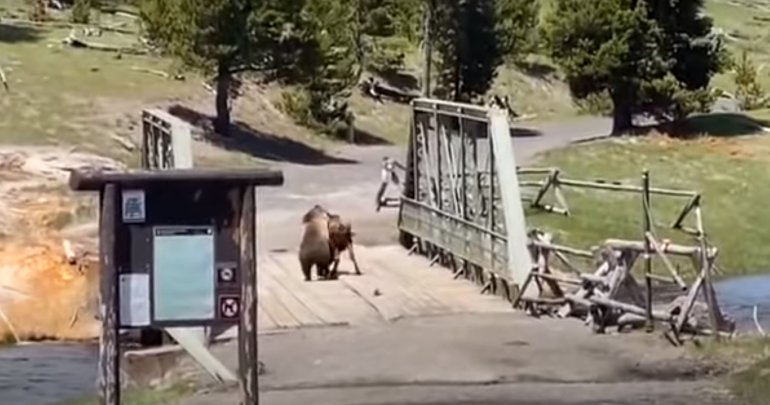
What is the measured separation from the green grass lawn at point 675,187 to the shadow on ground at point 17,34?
16299 millimetres

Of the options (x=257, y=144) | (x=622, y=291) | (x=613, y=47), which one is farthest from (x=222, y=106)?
(x=622, y=291)

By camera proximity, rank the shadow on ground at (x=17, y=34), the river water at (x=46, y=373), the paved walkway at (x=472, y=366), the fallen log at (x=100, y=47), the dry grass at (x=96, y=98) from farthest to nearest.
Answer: the fallen log at (x=100, y=47) < the shadow on ground at (x=17, y=34) < the dry grass at (x=96, y=98) < the river water at (x=46, y=373) < the paved walkway at (x=472, y=366)

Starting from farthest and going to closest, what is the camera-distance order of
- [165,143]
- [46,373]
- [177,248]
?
[165,143], [46,373], [177,248]

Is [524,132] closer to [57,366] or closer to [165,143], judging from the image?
[165,143]

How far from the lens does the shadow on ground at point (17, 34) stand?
5138 cm

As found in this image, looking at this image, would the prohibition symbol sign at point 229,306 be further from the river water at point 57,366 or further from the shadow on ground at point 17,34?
the shadow on ground at point 17,34

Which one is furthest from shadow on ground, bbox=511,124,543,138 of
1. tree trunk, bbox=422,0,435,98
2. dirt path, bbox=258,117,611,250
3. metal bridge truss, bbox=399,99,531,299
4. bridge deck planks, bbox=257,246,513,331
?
bridge deck planks, bbox=257,246,513,331

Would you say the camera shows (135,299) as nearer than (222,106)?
Yes

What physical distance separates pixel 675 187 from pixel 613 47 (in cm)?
872

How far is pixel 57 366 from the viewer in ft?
68.9

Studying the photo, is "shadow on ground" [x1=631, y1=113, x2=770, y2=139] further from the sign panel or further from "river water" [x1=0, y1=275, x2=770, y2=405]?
the sign panel

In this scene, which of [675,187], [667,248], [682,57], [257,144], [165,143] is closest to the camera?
[667,248]

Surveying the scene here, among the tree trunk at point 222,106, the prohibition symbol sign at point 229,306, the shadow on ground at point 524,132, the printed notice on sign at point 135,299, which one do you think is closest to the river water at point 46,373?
the printed notice on sign at point 135,299

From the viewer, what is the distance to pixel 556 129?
59969 mm
